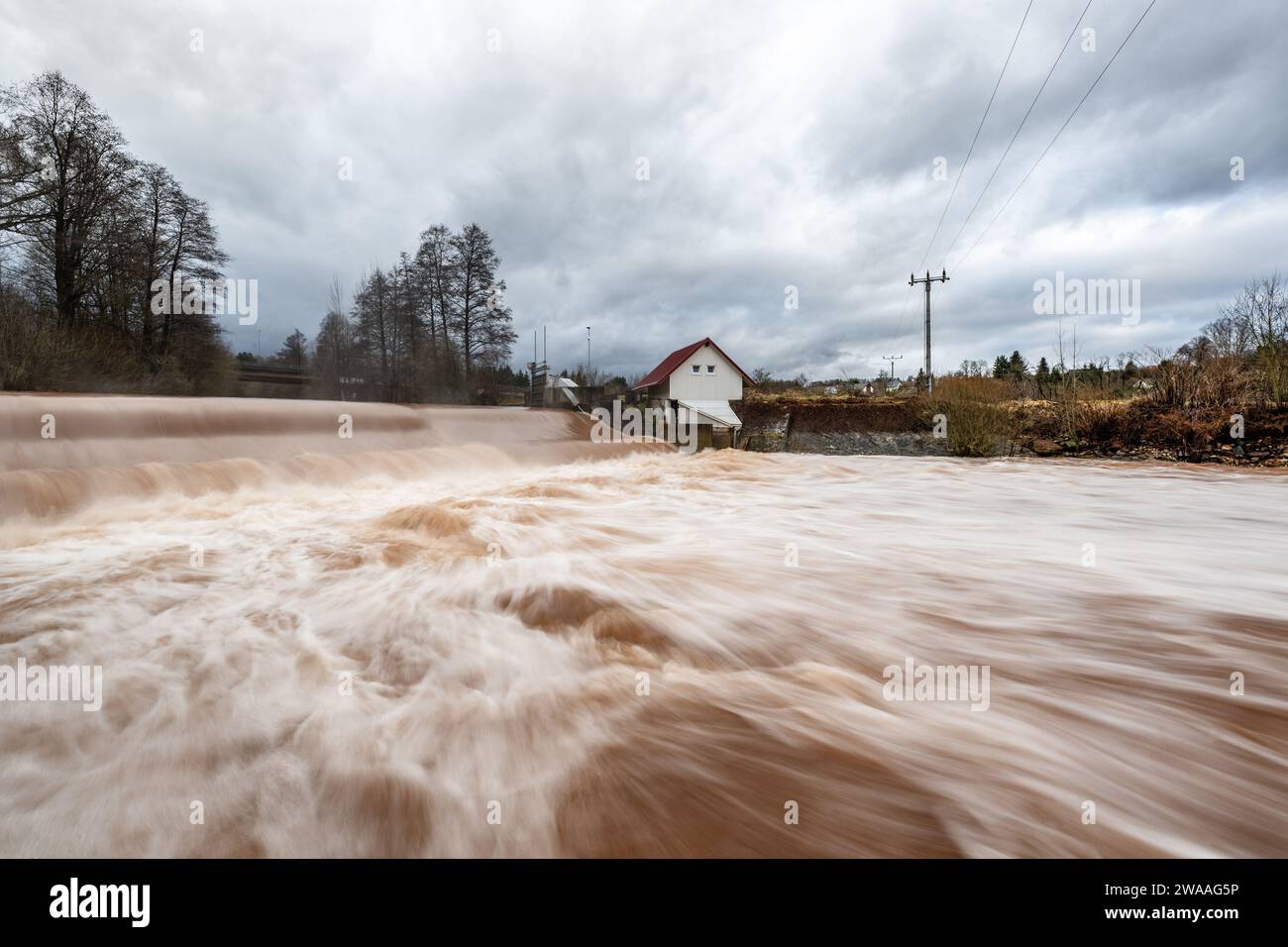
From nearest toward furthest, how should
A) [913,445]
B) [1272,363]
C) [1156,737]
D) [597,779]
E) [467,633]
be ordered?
[597,779] → [1156,737] → [467,633] → [1272,363] → [913,445]

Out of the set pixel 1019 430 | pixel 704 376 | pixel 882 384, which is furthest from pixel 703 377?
pixel 1019 430

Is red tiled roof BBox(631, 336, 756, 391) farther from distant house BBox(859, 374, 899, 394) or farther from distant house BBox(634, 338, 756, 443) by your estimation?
distant house BBox(859, 374, 899, 394)

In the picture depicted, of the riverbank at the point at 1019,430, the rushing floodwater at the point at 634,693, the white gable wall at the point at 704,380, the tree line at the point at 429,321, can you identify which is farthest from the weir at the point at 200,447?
the white gable wall at the point at 704,380

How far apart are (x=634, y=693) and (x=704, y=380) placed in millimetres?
30044

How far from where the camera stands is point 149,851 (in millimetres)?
881

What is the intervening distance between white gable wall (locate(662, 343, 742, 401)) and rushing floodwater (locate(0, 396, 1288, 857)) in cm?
2737

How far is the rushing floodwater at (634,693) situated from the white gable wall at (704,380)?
27371 millimetres

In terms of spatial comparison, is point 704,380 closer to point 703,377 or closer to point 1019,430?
point 703,377

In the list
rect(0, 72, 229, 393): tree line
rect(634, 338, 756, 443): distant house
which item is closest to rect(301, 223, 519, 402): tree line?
rect(0, 72, 229, 393): tree line

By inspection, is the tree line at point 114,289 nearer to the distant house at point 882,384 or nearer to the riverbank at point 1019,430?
the riverbank at point 1019,430

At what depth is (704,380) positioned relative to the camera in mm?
30531

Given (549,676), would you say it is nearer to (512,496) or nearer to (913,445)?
(512,496)

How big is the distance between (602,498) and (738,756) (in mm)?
4275
